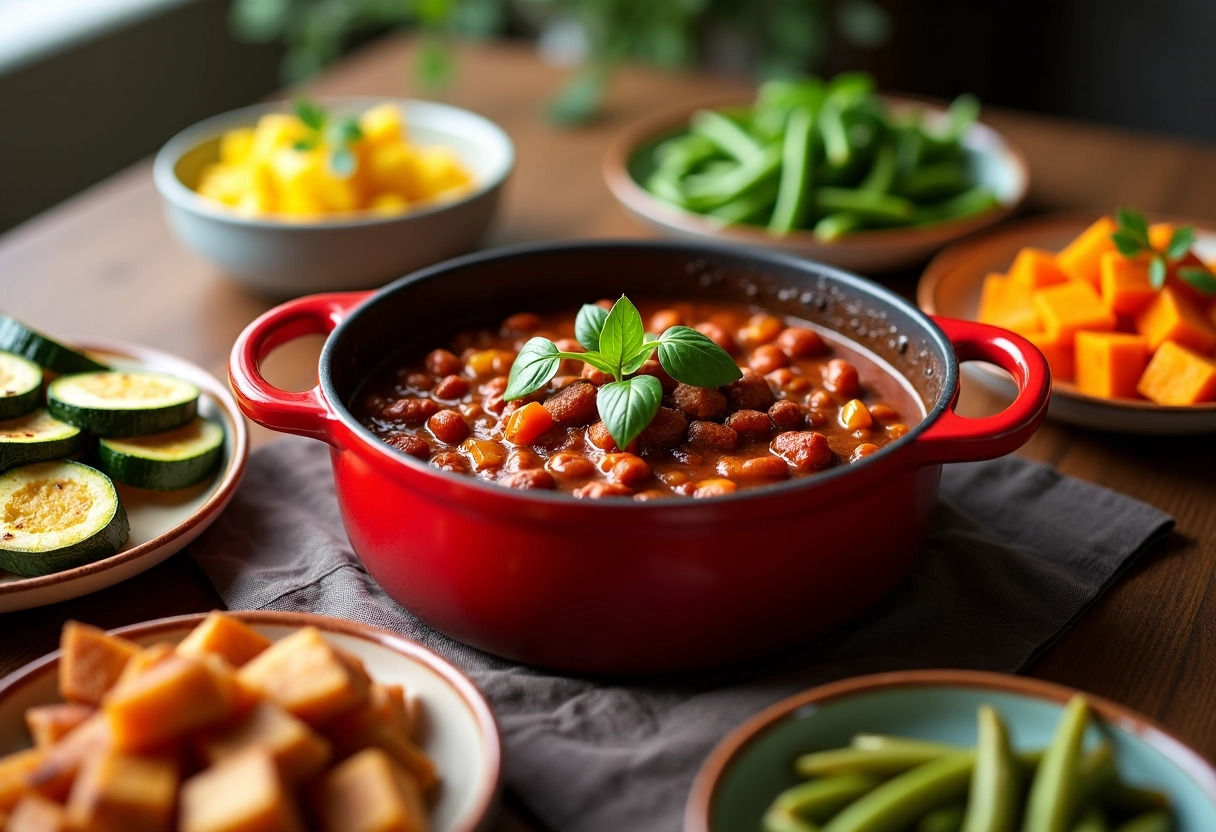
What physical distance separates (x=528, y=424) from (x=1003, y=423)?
833 mm

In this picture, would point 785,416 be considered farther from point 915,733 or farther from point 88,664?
point 88,664

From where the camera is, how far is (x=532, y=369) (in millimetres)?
2061

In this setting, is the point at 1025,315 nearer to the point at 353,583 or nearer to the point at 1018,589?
the point at 1018,589

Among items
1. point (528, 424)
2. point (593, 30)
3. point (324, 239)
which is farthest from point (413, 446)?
point (593, 30)

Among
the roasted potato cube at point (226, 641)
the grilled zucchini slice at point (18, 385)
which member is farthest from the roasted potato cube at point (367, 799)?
the grilled zucchini slice at point (18, 385)

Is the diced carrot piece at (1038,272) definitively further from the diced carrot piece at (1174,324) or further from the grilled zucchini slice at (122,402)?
the grilled zucchini slice at (122,402)

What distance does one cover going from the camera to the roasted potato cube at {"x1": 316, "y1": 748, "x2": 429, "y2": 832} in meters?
1.39

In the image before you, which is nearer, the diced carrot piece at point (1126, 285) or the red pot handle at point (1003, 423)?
the red pot handle at point (1003, 423)

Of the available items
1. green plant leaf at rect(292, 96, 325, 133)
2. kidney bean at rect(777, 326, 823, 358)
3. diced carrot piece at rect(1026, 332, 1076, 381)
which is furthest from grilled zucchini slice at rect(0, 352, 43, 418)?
diced carrot piece at rect(1026, 332, 1076, 381)

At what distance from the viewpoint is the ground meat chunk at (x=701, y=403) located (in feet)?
7.25

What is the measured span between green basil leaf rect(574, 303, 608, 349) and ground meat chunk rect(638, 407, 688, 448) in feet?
0.57

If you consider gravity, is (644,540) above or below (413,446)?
above

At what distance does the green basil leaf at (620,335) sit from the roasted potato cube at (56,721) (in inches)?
39.8

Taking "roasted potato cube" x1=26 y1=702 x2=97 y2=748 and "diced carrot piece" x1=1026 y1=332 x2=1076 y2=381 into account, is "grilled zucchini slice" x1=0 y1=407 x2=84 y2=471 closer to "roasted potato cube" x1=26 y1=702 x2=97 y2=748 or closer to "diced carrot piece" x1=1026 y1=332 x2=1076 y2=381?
"roasted potato cube" x1=26 y1=702 x2=97 y2=748
